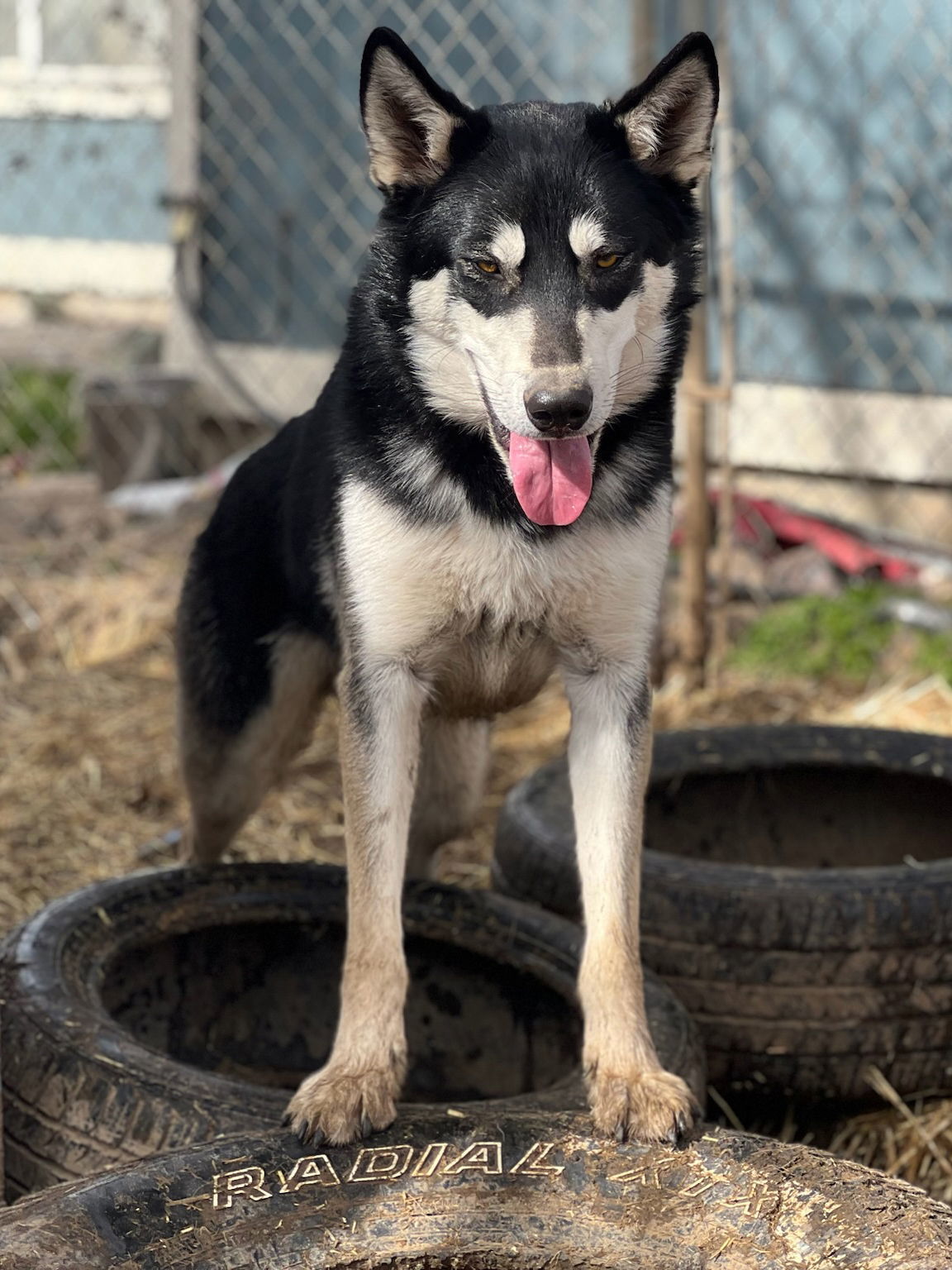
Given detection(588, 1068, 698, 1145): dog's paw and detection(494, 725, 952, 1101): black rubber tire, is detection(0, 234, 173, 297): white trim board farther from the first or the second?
detection(588, 1068, 698, 1145): dog's paw

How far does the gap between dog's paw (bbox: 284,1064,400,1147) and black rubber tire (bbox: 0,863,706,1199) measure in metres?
0.45

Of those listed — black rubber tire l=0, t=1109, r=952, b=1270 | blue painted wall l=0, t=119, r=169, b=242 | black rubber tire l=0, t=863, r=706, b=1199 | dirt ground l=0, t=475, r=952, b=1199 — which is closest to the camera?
black rubber tire l=0, t=1109, r=952, b=1270

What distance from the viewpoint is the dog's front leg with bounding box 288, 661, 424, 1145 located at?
2.83 m

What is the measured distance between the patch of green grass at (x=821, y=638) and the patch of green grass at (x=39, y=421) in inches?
203

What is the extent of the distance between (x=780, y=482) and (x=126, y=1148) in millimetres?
5970

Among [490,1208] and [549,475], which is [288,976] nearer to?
[490,1208]

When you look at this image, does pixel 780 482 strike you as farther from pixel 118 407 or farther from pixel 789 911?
pixel 789 911

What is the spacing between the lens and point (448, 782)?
153 inches

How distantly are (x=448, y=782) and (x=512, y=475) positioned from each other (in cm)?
121

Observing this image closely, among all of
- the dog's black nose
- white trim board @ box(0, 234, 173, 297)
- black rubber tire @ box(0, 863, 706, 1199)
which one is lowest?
white trim board @ box(0, 234, 173, 297)

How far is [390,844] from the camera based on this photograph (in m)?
3.05

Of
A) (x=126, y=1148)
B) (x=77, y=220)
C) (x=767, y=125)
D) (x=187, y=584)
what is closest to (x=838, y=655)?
(x=767, y=125)

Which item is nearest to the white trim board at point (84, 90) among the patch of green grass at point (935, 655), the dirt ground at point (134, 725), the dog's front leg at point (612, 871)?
the dirt ground at point (134, 725)

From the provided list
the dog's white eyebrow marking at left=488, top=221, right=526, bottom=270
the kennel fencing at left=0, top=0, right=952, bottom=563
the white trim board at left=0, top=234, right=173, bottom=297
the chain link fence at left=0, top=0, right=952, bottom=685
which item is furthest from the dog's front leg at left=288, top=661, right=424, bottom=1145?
the white trim board at left=0, top=234, right=173, bottom=297
